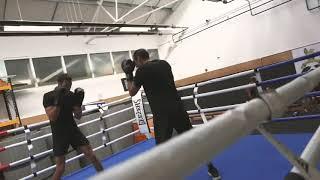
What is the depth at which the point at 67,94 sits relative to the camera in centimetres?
317

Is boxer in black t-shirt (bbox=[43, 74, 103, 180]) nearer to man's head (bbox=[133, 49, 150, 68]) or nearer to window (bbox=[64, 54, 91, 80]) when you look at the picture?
man's head (bbox=[133, 49, 150, 68])

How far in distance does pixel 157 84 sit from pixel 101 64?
7397 mm

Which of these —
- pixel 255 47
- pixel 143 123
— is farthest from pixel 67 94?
pixel 255 47

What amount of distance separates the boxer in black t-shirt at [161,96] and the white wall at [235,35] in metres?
6.39

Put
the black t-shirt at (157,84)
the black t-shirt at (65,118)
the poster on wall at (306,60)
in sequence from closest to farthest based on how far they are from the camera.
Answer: the black t-shirt at (157,84) → the black t-shirt at (65,118) → the poster on wall at (306,60)

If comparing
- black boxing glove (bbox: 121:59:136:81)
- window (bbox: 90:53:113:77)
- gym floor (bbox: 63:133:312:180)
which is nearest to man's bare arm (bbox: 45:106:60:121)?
black boxing glove (bbox: 121:59:136:81)

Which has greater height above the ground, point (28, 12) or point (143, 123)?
point (28, 12)

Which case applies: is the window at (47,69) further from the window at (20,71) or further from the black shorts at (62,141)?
the black shorts at (62,141)

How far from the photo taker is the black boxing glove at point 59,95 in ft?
9.86

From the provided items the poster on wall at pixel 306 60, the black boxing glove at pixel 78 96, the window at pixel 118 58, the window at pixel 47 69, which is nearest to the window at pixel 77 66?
the window at pixel 47 69

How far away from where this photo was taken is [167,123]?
2627 mm

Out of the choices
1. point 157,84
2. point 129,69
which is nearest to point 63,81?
point 129,69

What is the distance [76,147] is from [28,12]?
5.70 metres

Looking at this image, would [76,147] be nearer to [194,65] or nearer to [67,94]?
[67,94]
